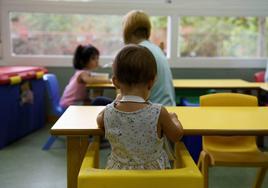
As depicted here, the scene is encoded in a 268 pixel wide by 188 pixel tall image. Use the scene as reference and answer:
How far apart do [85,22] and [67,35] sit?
0.28 m

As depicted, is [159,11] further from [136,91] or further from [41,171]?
[136,91]

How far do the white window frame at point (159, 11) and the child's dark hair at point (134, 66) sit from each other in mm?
3214

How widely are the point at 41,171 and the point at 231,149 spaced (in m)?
1.51

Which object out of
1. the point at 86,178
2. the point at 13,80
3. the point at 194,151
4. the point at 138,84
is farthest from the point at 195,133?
the point at 13,80

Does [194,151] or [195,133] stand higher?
[195,133]

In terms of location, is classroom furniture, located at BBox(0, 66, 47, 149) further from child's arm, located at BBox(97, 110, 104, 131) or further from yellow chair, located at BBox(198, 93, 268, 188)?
child's arm, located at BBox(97, 110, 104, 131)

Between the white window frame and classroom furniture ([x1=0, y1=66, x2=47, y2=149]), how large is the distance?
55 centimetres

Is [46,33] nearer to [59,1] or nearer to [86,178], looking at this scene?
[59,1]

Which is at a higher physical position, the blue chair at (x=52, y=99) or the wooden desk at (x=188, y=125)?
the wooden desk at (x=188, y=125)

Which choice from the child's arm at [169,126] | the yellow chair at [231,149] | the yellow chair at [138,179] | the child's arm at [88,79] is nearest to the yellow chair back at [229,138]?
the yellow chair at [231,149]

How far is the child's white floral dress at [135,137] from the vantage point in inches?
53.0

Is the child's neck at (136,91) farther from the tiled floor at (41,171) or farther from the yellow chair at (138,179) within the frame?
the tiled floor at (41,171)

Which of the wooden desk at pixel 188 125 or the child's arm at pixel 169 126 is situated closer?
the child's arm at pixel 169 126

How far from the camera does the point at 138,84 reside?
135cm
